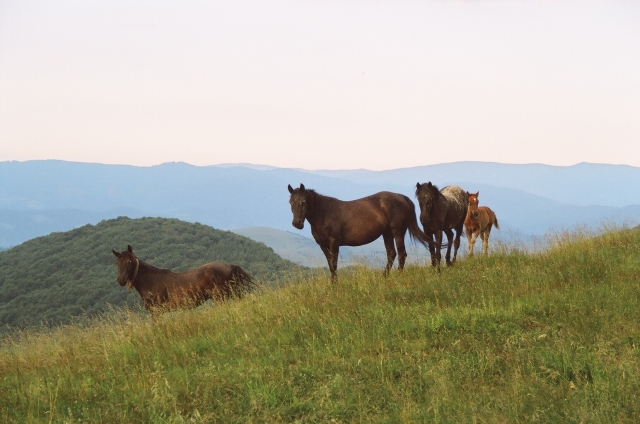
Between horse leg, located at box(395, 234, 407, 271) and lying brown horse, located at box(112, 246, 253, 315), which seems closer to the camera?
horse leg, located at box(395, 234, 407, 271)

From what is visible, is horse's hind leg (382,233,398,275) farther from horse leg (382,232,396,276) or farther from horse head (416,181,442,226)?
horse head (416,181,442,226)

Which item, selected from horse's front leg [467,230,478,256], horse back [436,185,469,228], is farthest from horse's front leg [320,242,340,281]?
horse's front leg [467,230,478,256]

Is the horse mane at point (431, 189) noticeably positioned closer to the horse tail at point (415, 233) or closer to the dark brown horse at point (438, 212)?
the dark brown horse at point (438, 212)

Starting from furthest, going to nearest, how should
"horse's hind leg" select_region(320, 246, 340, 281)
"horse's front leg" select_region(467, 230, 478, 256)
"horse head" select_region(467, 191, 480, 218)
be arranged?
"horse's front leg" select_region(467, 230, 478, 256), "horse head" select_region(467, 191, 480, 218), "horse's hind leg" select_region(320, 246, 340, 281)

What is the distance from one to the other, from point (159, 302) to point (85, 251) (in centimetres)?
8287

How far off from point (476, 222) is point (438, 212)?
5395mm

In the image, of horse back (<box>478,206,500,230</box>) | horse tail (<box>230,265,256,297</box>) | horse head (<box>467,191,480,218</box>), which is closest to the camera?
horse tail (<box>230,265,256,297</box>)

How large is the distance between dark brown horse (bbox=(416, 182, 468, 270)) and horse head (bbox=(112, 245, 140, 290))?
6.82 m

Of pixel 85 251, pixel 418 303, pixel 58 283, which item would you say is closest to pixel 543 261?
pixel 418 303

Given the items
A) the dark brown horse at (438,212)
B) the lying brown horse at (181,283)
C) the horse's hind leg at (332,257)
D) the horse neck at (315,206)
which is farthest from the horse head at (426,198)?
the lying brown horse at (181,283)

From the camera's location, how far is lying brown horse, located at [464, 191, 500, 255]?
18.1 metres

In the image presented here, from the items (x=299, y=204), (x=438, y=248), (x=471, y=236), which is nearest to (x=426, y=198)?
(x=438, y=248)

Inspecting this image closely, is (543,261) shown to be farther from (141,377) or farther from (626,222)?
(141,377)

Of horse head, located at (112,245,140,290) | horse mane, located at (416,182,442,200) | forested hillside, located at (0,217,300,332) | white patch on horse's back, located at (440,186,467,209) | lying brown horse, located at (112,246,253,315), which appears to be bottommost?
forested hillside, located at (0,217,300,332)
